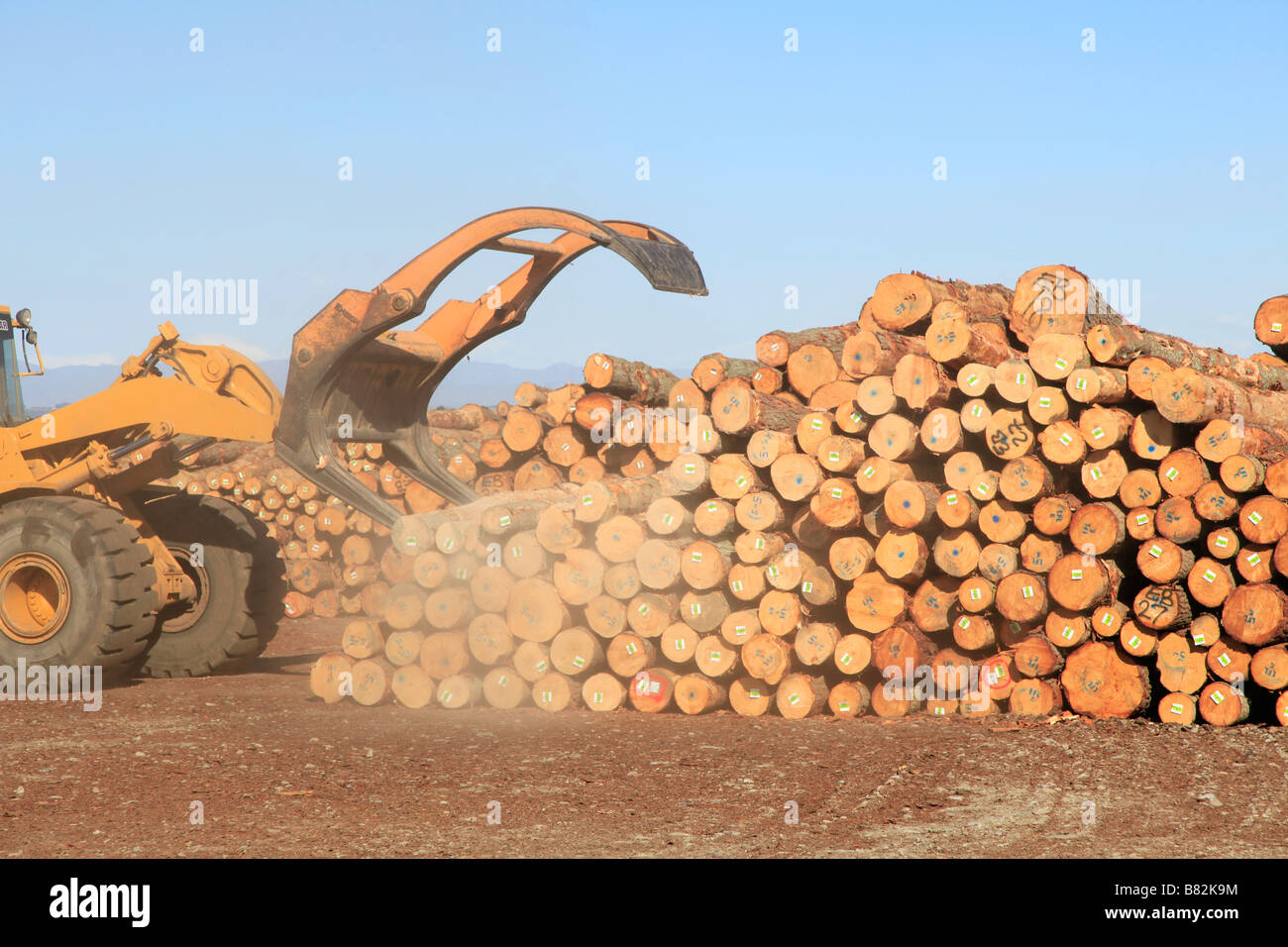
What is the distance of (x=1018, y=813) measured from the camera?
18.2ft

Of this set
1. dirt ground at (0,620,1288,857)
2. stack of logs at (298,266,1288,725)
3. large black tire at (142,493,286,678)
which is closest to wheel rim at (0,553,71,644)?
dirt ground at (0,620,1288,857)

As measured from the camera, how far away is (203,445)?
944 cm

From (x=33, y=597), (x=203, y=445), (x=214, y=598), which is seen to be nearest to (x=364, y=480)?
(x=214, y=598)

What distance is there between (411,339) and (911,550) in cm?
387

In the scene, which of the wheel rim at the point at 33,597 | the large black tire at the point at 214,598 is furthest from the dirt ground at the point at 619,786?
the large black tire at the point at 214,598

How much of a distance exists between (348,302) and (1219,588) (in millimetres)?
5622

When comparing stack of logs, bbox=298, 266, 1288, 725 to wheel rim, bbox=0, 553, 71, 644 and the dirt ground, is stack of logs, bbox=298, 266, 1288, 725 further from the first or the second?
wheel rim, bbox=0, 553, 71, 644

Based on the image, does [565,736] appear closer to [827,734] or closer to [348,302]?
[827,734]

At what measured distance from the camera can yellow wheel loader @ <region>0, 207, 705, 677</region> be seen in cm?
817

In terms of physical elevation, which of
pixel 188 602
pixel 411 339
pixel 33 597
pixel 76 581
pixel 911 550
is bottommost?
pixel 188 602

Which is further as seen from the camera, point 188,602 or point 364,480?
point 364,480

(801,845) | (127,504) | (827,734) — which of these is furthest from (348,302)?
(801,845)

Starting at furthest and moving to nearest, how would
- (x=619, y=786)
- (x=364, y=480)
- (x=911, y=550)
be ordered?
1. (x=364, y=480)
2. (x=911, y=550)
3. (x=619, y=786)

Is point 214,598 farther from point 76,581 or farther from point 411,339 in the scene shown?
point 411,339
